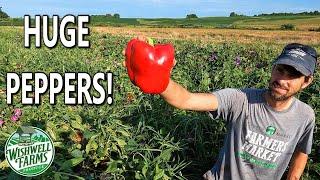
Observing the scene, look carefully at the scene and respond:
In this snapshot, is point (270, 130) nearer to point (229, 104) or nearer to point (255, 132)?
point (255, 132)

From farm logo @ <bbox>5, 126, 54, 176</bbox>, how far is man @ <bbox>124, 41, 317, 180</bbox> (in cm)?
89

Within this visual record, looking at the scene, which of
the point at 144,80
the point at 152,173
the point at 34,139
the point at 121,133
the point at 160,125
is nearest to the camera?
the point at 144,80

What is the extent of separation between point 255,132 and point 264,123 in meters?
0.07

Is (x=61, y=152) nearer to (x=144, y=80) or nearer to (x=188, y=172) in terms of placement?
(x=188, y=172)

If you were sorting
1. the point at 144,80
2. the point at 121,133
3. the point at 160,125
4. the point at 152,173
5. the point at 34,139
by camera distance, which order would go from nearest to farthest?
the point at 144,80, the point at 34,139, the point at 152,173, the point at 121,133, the point at 160,125

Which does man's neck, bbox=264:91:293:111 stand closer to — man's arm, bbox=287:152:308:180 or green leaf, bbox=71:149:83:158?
man's arm, bbox=287:152:308:180

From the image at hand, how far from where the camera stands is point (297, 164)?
9.50ft

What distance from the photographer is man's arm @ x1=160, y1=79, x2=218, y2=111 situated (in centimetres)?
220

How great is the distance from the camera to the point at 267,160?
2.69 metres

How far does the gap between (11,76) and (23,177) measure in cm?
288

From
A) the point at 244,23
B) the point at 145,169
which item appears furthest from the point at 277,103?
the point at 244,23

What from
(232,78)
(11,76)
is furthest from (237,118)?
(11,76)

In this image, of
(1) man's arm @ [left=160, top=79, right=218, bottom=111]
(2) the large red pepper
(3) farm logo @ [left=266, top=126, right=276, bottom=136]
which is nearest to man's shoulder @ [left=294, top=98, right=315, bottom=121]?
(3) farm logo @ [left=266, top=126, right=276, bottom=136]

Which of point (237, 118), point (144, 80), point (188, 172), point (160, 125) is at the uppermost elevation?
point (144, 80)
